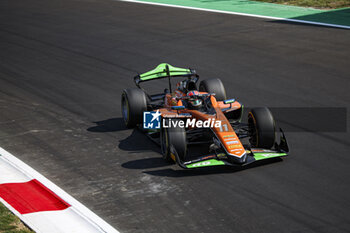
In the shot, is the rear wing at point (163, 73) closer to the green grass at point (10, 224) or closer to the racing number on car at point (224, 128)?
the racing number on car at point (224, 128)

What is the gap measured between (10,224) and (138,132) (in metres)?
4.74

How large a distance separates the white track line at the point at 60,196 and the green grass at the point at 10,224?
0.09 meters

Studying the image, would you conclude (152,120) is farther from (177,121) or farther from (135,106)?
(135,106)

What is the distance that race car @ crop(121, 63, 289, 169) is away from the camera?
392 inches

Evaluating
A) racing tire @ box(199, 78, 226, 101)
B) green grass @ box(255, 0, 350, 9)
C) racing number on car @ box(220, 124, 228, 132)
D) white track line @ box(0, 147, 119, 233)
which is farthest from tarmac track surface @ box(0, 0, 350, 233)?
green grass @ box(255, 0, 350, 9)

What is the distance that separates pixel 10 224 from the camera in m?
8.05

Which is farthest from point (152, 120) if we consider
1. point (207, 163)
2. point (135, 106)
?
point (207, 163)

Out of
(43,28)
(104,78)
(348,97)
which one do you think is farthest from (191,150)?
(43,28)

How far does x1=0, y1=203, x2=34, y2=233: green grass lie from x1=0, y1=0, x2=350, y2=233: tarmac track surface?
119 cm

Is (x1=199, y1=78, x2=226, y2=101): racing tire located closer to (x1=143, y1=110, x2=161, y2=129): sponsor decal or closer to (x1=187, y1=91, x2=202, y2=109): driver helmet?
(x1=187, y1=91, x2=202, y2=109): driver helmet

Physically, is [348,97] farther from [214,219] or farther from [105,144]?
[214,219]

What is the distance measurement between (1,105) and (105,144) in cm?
432

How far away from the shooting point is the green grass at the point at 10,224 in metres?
7.87

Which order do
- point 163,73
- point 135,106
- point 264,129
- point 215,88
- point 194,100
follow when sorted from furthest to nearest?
point 163,73 → point 215,88 → point 135,106 → point 194,100 → point 264,129
